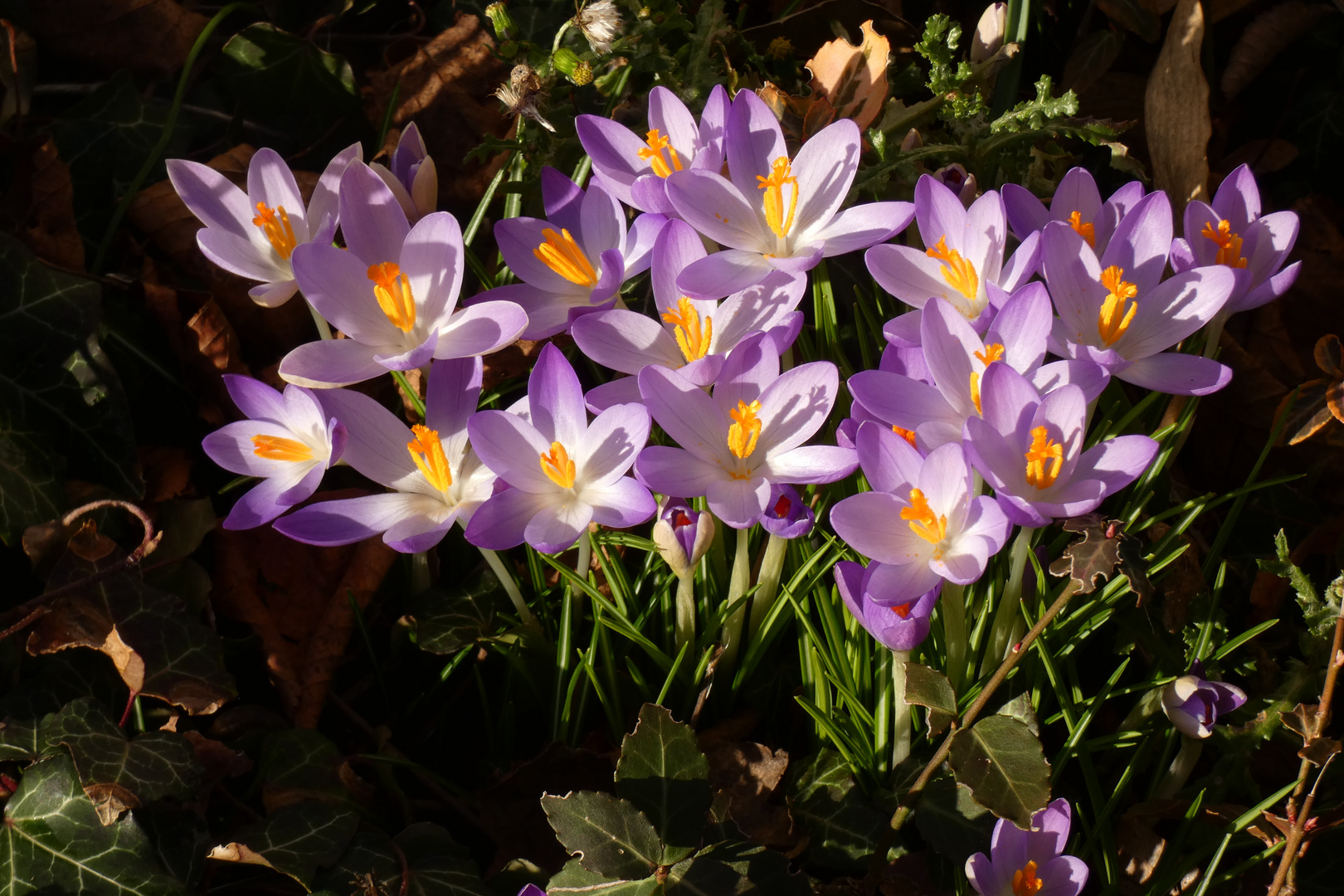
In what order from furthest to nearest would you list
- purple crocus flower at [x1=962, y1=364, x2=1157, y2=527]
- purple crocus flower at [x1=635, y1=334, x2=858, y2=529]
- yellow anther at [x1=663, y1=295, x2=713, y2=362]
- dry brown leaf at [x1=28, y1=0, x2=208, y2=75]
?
dry brown leaf at [x1=28, y1=0, x2=208, y2=75], yellow anther at [x1=663, y1=295, x2=713, y2=362], purple crocus flower at [x1=635, y1=334, x2=858, y2=529], purple crocus flower at [x1=962, y1=364, x2=1157, y2=527]

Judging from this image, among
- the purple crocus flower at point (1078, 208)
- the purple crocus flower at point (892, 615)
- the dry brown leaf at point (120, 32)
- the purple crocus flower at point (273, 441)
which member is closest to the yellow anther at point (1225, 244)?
the purple crocus flower at point (1078, 208)

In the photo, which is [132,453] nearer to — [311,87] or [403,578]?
[403,578]

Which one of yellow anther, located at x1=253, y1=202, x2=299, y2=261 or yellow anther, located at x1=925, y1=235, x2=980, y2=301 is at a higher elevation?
yellow anther, located at x1=925, y1=235, x2=980, y2=301

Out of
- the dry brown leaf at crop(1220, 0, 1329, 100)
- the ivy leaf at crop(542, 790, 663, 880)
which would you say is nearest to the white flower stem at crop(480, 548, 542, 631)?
the ivy leaf at crop(542, 790, 663, 880)

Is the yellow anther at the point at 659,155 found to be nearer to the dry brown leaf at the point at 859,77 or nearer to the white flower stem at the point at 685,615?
the dry brown leaf at the point at 859,77

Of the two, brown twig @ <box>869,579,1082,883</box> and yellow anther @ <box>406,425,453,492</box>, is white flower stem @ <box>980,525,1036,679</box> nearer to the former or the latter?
brown twig @ <box>869,579,1082,883</box>

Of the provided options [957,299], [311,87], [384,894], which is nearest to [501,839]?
[384,894]
